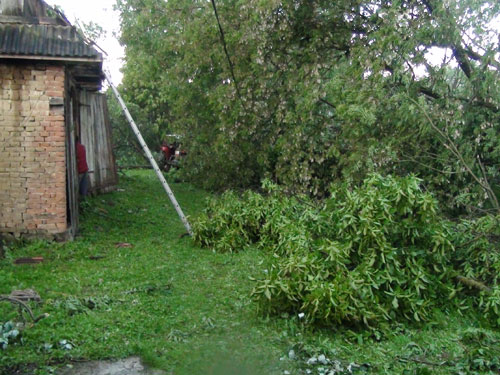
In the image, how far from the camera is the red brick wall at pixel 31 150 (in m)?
9.31

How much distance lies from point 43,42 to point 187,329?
5.65 metres

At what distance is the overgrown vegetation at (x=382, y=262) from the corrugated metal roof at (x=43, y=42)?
456 cm

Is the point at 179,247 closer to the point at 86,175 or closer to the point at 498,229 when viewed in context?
the point at 86,175

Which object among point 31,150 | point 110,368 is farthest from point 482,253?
point 31,150

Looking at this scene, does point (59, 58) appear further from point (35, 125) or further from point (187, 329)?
point (187, 329)

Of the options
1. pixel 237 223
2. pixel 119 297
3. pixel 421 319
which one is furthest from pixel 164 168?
pixel 421 319

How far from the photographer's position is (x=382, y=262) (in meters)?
6.12

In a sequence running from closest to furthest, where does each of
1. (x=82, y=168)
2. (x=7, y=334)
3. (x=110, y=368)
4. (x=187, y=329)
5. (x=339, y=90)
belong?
(x=110, y=368) < (x=7, y=334) < (x=187, y=329) < (x=339, y=90) < (x=82, y=168)

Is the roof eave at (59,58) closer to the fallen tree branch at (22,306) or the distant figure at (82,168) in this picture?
the distant figure at (82,168)

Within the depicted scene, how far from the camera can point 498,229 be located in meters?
6.71

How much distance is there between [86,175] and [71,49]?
13.3 feet

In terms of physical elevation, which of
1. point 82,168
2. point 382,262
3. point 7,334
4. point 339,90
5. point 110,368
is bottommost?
point 110,368

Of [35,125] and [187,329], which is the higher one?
[35,125]

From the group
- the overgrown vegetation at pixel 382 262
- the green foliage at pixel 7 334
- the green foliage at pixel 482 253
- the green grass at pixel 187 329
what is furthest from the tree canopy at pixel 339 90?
the green foliage at pixel 7 334
